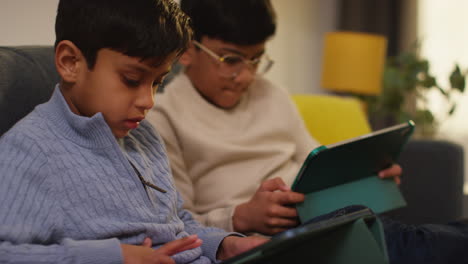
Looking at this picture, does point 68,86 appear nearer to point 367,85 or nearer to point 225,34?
point 225,34

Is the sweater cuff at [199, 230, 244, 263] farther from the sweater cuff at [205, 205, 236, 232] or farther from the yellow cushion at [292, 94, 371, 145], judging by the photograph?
the yellow cushion at [292, 94, 371, 145]

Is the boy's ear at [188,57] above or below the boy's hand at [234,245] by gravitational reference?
above

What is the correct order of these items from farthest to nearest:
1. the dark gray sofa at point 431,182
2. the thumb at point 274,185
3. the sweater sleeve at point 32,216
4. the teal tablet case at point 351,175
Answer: the dark gray sofa at point 431,182, the thumb at point 274,185, the teal tablet case at point 351,175, the sweater sleeve at point 32,216

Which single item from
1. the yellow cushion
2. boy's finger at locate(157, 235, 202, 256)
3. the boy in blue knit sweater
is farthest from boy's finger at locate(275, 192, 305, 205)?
the yellow cushion

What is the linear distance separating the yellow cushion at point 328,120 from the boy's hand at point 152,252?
3.53 feet

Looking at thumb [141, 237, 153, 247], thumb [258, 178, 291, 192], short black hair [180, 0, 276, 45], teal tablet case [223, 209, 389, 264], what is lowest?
thumb [258, 178, 291, 192]

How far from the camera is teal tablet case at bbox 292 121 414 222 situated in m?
1.08

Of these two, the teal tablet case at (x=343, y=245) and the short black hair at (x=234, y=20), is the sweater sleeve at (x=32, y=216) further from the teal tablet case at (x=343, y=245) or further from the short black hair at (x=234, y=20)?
the short black hair at (x=234, y=20)

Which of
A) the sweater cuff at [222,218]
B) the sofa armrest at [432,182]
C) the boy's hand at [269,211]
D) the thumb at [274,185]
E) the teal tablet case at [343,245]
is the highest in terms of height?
the teal tablet case at [343,245]

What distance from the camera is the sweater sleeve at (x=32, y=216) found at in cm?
71

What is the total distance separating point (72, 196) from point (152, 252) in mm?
148

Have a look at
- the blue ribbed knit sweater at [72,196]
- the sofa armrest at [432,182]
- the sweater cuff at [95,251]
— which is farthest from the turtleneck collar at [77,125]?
the sofa armrest at [432,182]

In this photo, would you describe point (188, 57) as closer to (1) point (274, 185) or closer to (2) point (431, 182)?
(1) point (274, 185)

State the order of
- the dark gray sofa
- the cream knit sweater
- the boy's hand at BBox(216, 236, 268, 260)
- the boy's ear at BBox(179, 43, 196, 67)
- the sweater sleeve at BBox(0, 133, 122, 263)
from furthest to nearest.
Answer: the dark gray sofa → the boy's ear at BBox(179, 43, 196, 67) → the cream knit sweater → the boy's hand at BBox(216, 236, 268, 260) → the sweater sleeve at BBox(0, 133, 122, 263)
